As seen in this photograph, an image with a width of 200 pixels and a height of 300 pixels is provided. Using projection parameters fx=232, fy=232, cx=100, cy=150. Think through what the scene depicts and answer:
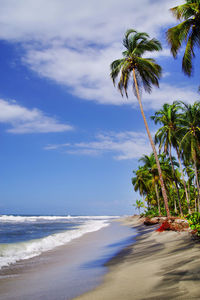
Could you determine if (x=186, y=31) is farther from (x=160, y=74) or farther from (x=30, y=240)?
(x=30, y=240)

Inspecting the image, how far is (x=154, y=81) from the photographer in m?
18.4

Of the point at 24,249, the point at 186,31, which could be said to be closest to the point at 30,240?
the point at 24,249

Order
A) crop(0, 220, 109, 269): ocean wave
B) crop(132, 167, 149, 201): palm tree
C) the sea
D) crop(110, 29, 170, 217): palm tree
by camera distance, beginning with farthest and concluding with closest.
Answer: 1. crop(132, 167, 149, 201): palm tree
2. crop(110, 29, 170, 217): palm tree
3. the sea
4. crop(0, 220, 109, 269): ocean wave

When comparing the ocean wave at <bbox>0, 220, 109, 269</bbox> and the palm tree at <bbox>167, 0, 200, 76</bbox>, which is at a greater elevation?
the palm tree at <bbox>167, 0, 200, 76</bbox>

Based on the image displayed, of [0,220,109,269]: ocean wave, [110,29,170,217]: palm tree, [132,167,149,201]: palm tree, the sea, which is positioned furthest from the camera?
[132,167,149,201]: palm tree

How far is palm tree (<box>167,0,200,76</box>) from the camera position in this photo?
410 inches

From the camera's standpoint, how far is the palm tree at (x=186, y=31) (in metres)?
10.4

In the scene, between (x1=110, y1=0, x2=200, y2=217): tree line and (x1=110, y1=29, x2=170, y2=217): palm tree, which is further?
(x1=110, y1=29, x2=170, y2=217): palm tree

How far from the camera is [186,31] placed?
10.8 metres

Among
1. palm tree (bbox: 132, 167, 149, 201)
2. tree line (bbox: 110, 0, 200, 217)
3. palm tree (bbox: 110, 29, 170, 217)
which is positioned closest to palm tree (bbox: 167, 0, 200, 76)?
tree line (bbox: 110, 0, 200, 217)

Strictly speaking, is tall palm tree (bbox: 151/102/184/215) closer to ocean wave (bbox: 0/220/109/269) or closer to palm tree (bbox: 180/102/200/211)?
palm tree (bbox: 180/102/200/211)

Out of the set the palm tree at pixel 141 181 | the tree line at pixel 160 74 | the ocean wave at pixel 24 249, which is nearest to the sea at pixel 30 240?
the ocean wave at pixel 24 249

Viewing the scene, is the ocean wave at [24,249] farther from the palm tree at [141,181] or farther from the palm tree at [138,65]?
the palm tree at [141,181]

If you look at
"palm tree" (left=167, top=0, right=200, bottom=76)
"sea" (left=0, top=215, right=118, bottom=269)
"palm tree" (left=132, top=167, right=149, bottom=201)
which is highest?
"palm tree" (left=167, top=0, right=200, bottom=76)
